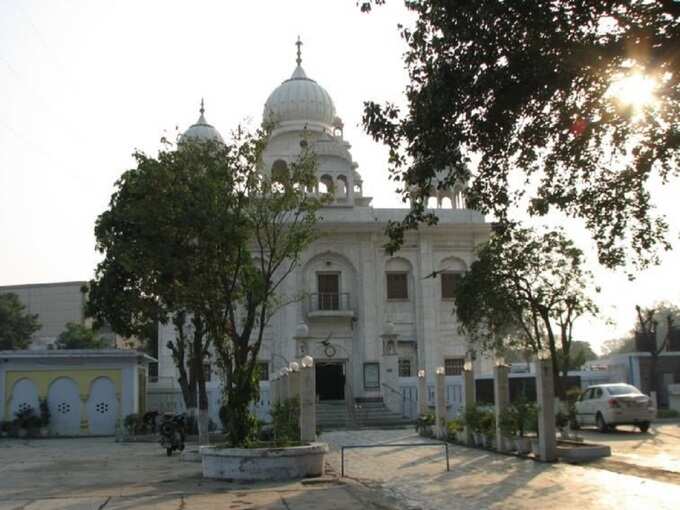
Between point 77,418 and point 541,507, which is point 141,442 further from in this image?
point 541,507

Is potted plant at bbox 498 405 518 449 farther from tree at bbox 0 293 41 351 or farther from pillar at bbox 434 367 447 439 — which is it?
tree at bbox 0 293 41 351

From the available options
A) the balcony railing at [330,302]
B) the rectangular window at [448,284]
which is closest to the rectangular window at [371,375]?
the balcony railing at [330,302]

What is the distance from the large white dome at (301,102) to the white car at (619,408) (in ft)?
76.6

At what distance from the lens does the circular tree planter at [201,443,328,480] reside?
48.2ft

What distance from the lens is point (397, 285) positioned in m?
39.6

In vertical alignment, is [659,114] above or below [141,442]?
above

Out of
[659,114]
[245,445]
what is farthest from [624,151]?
[245,445]

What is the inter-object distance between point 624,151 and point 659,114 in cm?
119

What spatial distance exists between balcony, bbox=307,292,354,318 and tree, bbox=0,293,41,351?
82.7 feet

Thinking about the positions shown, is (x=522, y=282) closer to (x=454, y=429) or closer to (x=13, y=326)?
(x=454, y=429)

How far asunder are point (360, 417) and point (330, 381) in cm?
524

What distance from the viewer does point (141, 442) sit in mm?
29000

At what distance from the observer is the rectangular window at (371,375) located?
35594 mm

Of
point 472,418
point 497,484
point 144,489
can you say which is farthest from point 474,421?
point 144,489
